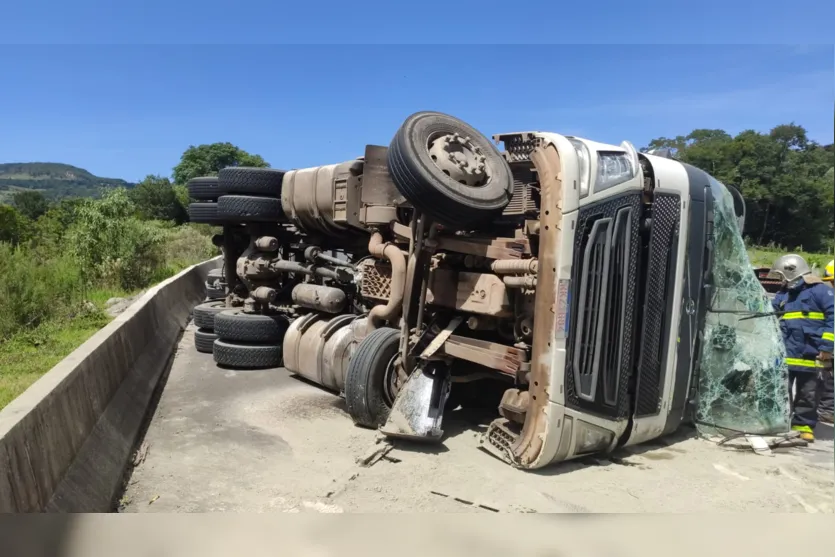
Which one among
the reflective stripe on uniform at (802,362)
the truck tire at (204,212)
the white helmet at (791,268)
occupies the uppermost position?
the truck tire at (204,212)

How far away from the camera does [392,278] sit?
17.6ft

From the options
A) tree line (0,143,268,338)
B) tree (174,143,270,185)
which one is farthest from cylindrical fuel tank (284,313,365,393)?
tree (174,143,270,185)

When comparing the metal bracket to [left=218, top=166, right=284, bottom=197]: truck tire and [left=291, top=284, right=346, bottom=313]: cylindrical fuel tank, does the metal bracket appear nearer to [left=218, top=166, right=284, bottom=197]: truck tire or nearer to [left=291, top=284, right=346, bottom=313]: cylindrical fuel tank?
[left=291, top=284, right=346, bottom=313]: cylindrical fuel tank

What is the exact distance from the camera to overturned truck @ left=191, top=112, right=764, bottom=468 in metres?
4.07

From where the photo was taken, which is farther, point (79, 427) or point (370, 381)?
point (370, 381)

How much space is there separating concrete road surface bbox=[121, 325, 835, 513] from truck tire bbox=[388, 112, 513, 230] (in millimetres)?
1790

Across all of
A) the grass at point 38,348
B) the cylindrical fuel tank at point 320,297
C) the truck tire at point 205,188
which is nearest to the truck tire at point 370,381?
the cylindrical fuel tank at point 320,297

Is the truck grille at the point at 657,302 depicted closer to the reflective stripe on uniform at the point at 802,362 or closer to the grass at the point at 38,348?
the reflective stripe on uniform at the point at 802,362

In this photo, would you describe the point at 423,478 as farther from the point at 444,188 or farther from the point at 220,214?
the point at 220,214

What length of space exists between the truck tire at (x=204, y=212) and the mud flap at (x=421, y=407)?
4.85 metres

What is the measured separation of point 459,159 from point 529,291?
49.0 inches

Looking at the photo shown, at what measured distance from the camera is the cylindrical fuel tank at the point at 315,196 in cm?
660

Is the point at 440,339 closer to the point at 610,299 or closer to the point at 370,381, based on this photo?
the point at 370,381

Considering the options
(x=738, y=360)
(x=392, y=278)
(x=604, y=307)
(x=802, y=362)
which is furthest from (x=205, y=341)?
(x=802, y=362)
